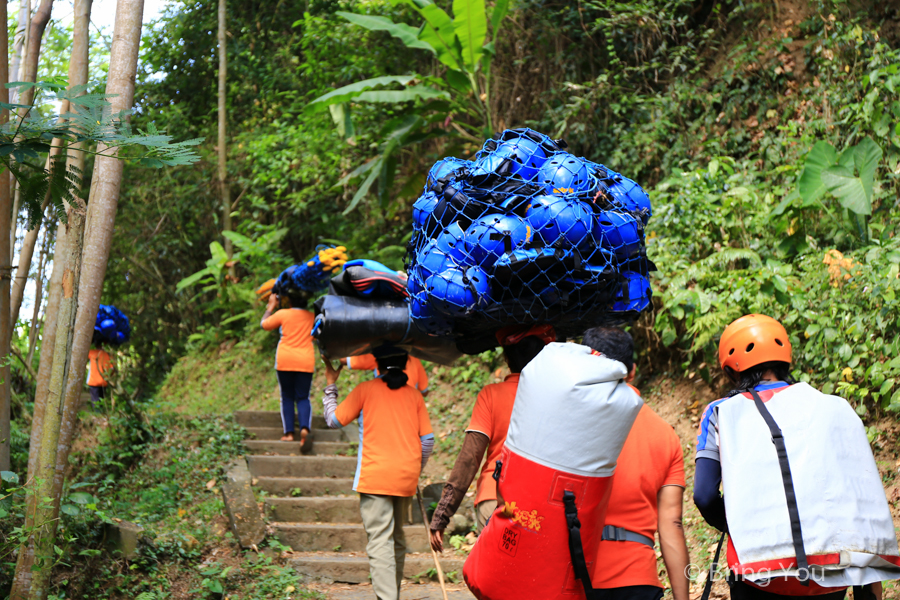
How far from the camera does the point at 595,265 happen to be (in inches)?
120

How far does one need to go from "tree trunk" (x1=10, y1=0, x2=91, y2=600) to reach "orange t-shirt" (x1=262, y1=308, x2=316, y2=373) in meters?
2.23

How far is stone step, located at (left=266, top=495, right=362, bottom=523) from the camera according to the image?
6227 mm

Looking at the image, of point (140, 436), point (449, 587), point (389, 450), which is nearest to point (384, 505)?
point (389, 450)

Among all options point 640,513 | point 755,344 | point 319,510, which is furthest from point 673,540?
point 319,510

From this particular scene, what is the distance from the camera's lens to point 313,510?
6.32 m

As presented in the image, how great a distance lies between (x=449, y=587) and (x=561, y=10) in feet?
27.2

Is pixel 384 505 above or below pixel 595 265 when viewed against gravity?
below

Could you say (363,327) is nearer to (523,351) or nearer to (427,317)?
(427,317)

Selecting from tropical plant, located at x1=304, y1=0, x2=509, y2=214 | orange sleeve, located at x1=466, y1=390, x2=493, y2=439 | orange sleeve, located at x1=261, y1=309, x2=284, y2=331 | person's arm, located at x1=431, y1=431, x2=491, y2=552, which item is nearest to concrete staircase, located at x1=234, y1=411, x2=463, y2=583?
orange sleeve, located at x1=261, y1=309, x2=284, y2=331

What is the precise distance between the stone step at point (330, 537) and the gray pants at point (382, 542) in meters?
1.61

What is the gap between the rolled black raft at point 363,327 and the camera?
4.28m

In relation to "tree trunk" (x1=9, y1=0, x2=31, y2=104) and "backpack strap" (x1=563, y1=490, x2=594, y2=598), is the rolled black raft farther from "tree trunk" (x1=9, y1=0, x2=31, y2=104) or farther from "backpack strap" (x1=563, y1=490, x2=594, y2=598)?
"tree trunk" (x1=9, y1=0, x2=31, y2=104)

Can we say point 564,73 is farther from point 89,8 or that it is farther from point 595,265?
point 595,265

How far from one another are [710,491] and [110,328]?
8337 millimetres
